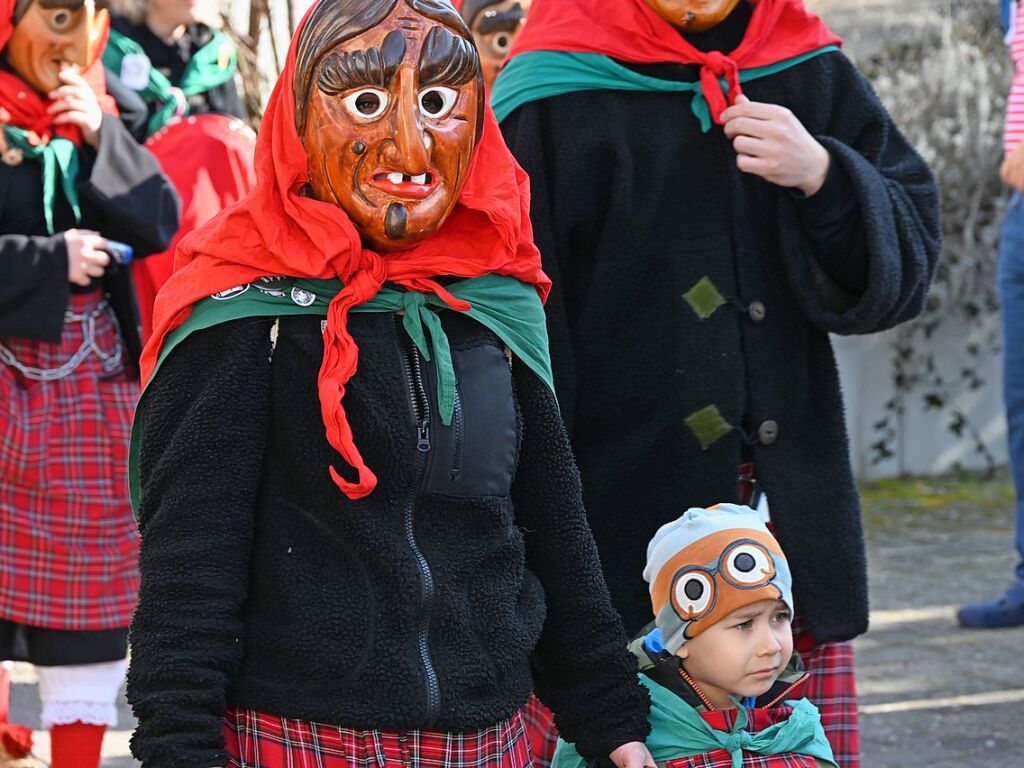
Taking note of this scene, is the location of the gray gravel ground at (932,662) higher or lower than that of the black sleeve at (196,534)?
lower

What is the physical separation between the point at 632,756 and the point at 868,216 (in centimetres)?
116

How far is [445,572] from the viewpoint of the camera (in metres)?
2.29

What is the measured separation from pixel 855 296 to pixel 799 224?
18 centimetres

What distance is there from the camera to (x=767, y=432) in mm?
3082

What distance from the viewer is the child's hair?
2695 millimetres

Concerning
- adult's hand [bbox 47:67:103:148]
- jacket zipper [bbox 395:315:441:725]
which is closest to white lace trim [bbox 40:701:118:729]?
adult's hand [bbox 47:67:103:148]

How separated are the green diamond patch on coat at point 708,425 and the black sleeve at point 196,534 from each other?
1.03 metres

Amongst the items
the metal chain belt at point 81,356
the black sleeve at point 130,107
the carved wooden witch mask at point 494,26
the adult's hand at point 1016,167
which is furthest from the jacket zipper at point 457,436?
the adult's hand at point 1016,167

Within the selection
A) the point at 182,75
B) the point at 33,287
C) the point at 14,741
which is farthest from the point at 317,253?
the point at 182,75

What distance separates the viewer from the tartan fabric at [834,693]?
3191 millimetres

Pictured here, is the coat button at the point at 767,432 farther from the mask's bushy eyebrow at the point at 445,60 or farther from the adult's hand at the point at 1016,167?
the adult's hand at the point at 1016,167

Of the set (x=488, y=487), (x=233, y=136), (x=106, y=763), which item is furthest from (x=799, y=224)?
(x=106, y=763)

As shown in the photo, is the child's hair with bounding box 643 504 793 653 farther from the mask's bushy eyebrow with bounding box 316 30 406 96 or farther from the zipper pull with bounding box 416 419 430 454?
the mask's bushy eyebrow with bounding box 316 30 406 96

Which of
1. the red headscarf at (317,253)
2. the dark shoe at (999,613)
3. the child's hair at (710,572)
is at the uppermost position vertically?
the red headscarf at (317,253)
